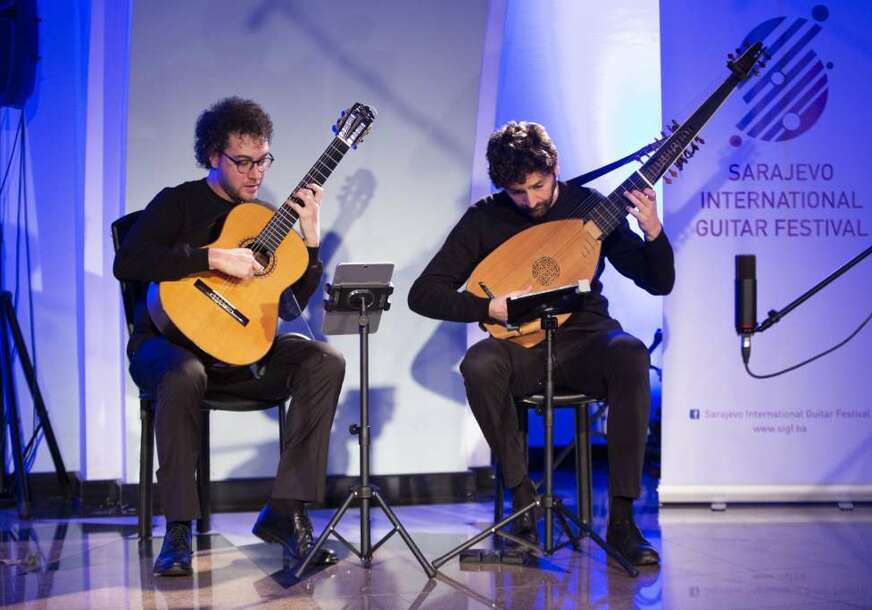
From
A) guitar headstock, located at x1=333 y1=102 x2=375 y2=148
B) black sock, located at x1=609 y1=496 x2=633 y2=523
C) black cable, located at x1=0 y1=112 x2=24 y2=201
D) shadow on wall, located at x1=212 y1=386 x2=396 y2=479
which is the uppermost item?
black cable, located at x1=0 y1=112 x2=24 y2=201

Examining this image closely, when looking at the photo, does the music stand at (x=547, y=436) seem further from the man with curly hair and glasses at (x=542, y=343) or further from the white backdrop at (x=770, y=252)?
the white backdrop at (x=770, y=252)

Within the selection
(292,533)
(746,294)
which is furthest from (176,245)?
(746,294)

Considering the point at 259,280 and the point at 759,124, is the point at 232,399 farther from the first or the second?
the point at 759,124

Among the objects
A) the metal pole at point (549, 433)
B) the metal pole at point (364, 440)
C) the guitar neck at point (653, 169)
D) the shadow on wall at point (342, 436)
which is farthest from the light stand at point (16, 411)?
the guitar neck at point (653, 169)

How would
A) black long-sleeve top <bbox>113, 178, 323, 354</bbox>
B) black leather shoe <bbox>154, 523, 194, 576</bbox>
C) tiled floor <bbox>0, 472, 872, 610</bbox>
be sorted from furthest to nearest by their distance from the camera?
black long-sleeve top <bbox>113, 178, 323, 354</bbox> → black leather shoe <bbox>154, 523, 194, 576</bbox> → tiled floor <bbox>0, 472, 872, 610</bbox>

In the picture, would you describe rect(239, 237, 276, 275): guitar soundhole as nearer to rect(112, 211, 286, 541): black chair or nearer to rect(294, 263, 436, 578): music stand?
rect(294, 263, 436, 578): music stand

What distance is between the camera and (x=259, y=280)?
3.83m

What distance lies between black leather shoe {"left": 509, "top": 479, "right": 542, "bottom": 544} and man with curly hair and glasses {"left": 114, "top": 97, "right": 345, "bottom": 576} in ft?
2.12

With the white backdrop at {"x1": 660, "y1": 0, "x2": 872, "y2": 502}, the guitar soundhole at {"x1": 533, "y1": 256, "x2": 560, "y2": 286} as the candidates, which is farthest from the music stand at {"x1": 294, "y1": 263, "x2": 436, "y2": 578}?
the white backdrop at {"x1": 660, "y1": 0, "x2": 872, "y2": 502}

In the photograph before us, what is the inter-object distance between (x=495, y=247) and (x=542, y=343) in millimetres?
409

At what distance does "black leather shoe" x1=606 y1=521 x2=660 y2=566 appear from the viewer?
11.9 feet

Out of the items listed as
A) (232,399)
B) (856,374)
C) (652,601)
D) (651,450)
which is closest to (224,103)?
(232,399)

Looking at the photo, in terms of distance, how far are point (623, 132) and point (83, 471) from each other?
11.3 feet

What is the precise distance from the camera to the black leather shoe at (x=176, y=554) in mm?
3541
